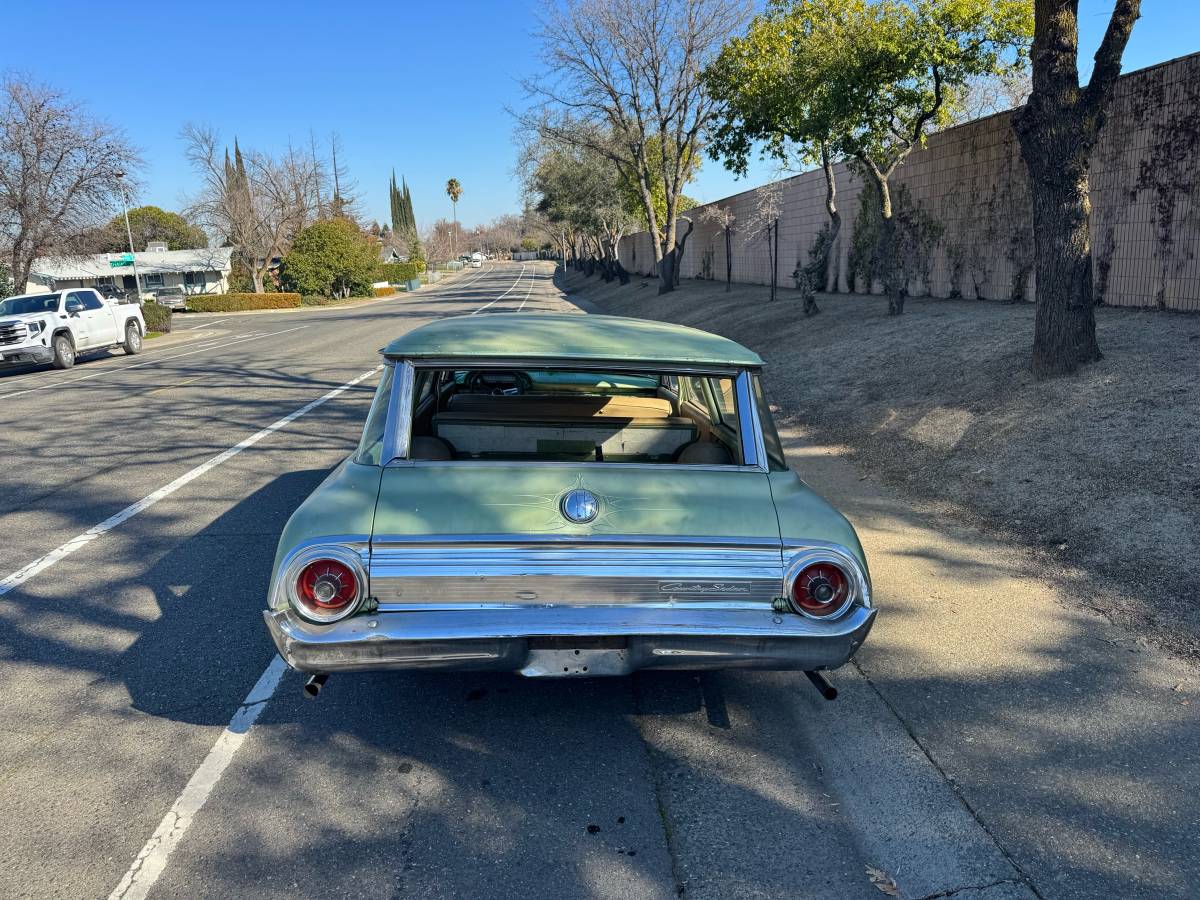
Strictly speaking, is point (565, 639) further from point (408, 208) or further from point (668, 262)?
point (408, 208)

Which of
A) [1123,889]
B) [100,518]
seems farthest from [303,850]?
[100,518]

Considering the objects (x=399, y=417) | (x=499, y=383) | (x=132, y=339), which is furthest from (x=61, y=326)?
(x=399, y=417)

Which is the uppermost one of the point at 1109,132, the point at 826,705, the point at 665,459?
the point at 1109,132

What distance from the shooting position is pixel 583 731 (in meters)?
3.62

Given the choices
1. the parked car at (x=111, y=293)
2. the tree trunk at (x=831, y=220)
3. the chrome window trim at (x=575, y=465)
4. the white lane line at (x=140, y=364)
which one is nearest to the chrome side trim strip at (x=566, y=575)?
the chrome window trim at (x=575, y=465)

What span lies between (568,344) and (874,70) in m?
12.8

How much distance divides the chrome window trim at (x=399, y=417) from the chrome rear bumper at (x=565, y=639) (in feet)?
2.31

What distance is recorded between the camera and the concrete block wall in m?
9.99

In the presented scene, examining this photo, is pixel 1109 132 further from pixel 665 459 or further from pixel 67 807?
pixel 67 807

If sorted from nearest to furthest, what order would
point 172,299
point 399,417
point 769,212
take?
point 399,417, point 769,212, point 172,299

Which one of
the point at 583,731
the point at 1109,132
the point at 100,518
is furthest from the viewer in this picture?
the point at 1109,132

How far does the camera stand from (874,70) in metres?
14.1

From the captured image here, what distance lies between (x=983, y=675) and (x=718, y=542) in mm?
1811

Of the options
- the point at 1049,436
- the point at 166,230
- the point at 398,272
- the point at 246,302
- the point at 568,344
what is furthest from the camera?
the point at 166,230
